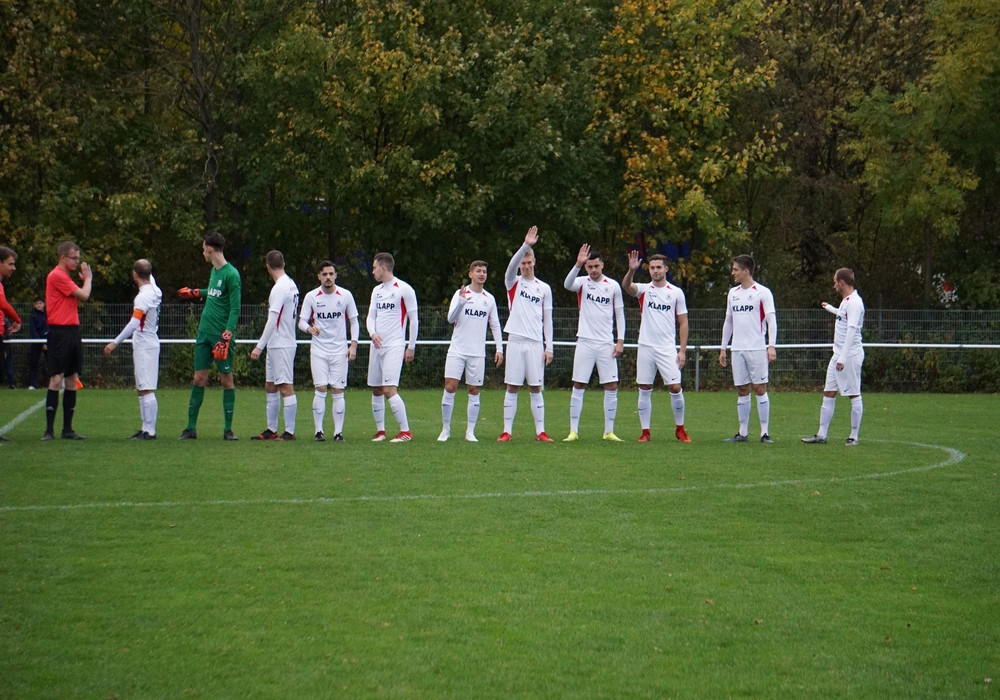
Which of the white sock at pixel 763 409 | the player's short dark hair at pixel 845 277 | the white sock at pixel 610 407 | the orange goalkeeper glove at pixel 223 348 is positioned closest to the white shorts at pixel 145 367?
the orange goalkeeper glove at pixel 223 348

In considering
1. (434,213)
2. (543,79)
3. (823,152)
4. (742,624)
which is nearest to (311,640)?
(742,624)

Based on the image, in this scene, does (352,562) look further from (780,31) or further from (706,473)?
(780,31)

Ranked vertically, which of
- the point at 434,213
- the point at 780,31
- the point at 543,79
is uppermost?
the point at 780,31

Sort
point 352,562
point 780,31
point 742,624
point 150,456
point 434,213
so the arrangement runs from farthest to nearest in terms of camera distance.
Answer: point 780,31 < point 434,213 < point 150,456 < point 352,562 < point 742,624

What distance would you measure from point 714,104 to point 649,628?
26.7 m

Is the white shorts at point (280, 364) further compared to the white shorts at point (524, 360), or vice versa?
the white shorts at point (524, 360)

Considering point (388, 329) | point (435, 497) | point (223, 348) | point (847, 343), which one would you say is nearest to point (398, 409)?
point (388, 329)

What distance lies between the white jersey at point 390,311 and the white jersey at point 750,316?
3890 millimetres

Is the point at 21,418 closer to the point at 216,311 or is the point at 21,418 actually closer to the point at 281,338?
the point at 216,311

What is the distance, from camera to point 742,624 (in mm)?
5969

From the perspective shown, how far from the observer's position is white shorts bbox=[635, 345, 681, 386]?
14.1 metres

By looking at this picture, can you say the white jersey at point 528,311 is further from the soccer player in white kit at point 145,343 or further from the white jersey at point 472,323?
the soccer player in white kit at point 145,343

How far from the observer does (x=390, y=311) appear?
534 inches

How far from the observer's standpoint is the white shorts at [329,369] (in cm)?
1382
